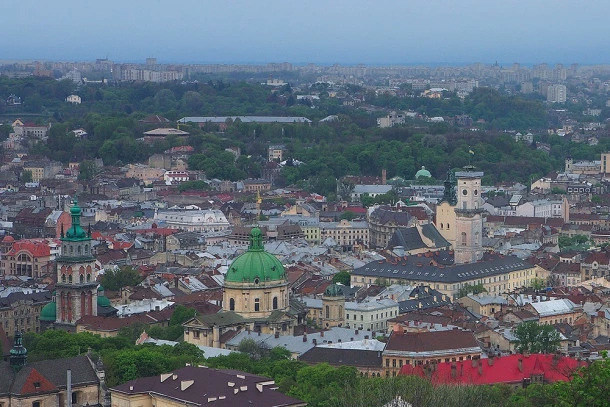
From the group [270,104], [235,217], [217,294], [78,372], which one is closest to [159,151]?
[235,217]

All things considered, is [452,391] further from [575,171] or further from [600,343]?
[575,171]

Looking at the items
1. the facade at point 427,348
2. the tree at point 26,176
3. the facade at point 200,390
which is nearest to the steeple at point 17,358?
the facade at point 200,390

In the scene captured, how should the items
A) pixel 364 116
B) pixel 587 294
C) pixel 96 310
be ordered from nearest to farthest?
1. pixel 96 310
2. pixel 587 294
3. pixel 364 116

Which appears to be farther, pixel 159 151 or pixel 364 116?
pixel 364 116

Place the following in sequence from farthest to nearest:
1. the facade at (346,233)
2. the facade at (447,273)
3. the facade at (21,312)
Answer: the facade at (346,233) < the facade at (447,273) < the facade at (21,312)

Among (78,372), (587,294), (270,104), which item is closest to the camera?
(78,372)

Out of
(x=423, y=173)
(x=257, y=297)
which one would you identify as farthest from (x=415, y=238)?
(x=423, y=173)

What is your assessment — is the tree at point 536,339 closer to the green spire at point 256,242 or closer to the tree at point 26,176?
the green spire at point 256,242

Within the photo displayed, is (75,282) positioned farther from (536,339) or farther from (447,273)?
(447,273)
